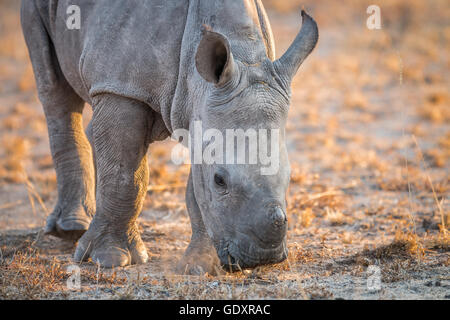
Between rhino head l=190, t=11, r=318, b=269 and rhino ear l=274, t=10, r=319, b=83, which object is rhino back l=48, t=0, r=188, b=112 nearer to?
rhino head l=190, t=11, r=318, b=269

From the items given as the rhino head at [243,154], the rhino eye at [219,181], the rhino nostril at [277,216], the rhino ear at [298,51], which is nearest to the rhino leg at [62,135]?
the rhino head at [243,154]

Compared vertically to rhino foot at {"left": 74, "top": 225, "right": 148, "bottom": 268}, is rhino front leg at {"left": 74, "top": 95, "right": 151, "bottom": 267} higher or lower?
higher

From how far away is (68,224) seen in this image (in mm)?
5801

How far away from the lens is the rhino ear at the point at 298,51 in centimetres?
417

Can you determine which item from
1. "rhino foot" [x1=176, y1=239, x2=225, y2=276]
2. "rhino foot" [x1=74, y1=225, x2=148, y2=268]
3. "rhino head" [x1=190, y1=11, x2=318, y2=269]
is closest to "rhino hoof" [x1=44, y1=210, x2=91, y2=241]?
"rhino foot" [x1=74, y1=225, x2=148, y2=268]

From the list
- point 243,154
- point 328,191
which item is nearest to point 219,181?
point 243,154

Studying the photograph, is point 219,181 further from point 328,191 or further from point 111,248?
point 328,191

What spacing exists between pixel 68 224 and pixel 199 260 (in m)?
1.51

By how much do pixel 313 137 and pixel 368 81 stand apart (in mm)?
3832

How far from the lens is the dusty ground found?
4371 millimetres

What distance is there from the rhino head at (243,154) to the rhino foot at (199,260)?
796 mm

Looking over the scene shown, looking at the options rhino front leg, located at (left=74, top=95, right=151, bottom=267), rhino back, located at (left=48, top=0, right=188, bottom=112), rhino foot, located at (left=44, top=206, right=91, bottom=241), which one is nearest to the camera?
rhino back, located at (left=48, top=0, right=188, bottom=112)
